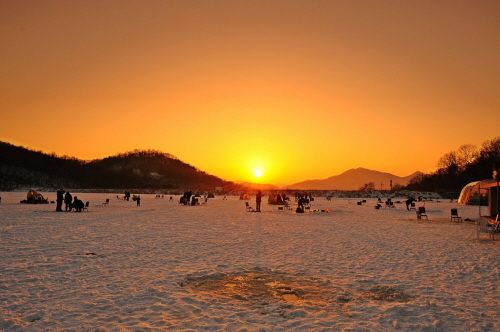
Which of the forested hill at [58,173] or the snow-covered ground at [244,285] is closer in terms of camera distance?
the snow-covered ground at [244,285]

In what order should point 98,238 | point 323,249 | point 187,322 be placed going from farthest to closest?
point 98,238 < point 323,249 < point 187,322

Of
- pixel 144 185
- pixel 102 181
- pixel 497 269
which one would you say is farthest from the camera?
pixel 144 185

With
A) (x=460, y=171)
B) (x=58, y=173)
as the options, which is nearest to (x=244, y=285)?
(x=460, y=171)

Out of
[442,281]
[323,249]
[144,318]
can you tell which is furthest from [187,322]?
[323,249]

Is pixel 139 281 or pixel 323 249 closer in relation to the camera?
pixel 139 281

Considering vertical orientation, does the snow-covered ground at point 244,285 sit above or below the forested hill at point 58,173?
below

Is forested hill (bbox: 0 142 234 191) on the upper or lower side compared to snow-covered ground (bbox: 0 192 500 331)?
upper

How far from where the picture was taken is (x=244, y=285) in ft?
26.4

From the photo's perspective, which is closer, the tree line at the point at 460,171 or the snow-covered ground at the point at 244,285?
the snow-covered ground at the point at 244,285

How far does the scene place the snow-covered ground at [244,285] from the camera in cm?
587

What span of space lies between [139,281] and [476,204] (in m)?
51.8

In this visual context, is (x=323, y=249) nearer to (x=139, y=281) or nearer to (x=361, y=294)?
(x=361, y=294)

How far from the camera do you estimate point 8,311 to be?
6.08 meters

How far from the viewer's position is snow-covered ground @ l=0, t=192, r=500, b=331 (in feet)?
19.2
